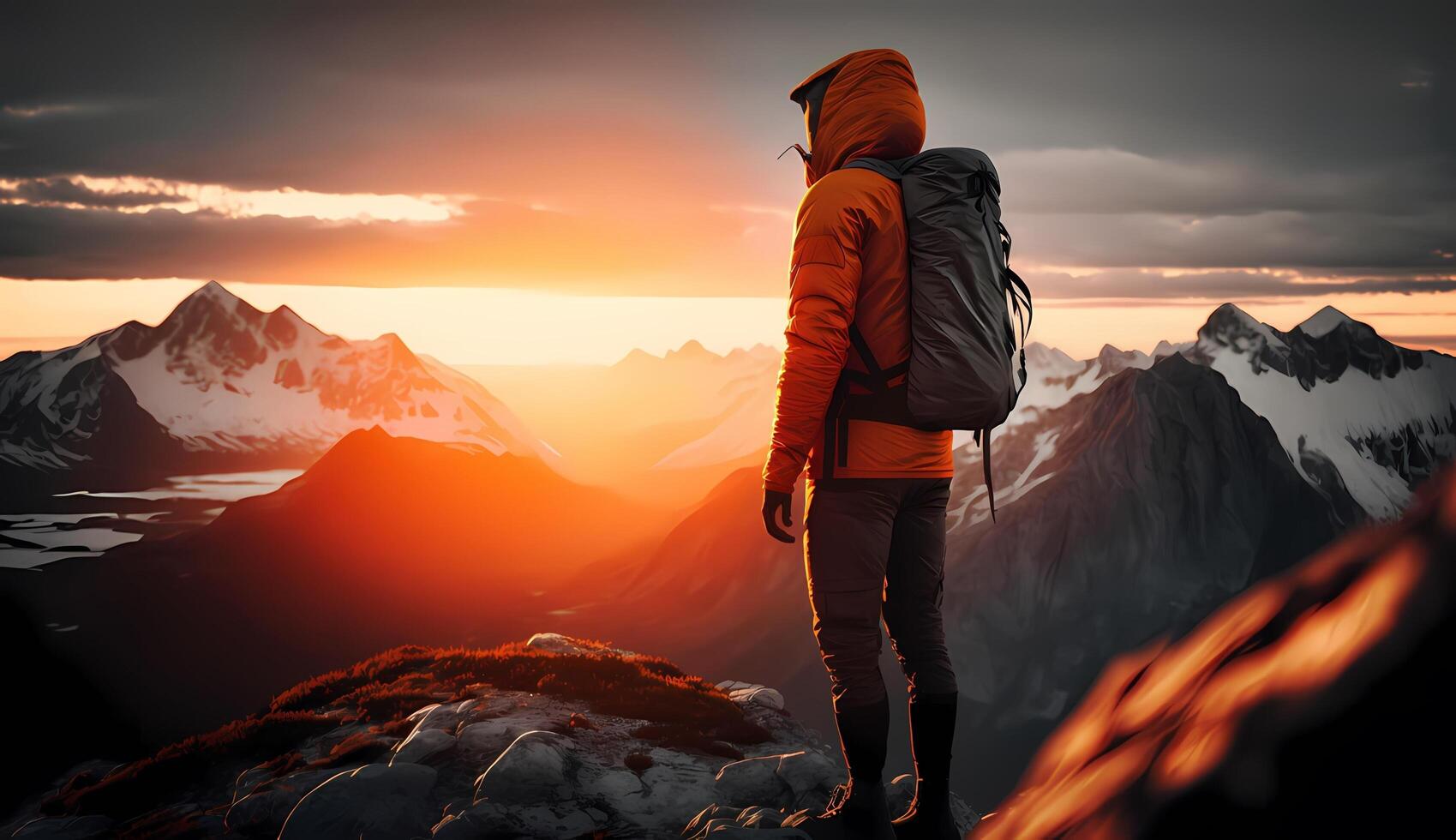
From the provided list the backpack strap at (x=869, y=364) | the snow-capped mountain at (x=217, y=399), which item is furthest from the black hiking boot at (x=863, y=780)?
the snow-capped mountain at (x=217, y=399)

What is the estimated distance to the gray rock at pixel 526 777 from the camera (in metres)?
5.78

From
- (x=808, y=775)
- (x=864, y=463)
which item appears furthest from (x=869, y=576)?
(x=808, y=775)

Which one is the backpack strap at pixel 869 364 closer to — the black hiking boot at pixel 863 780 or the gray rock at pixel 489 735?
the black hiking boot at pixel 863 780

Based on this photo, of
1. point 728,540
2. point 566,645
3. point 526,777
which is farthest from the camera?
point 728,540

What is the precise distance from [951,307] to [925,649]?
6.32ft

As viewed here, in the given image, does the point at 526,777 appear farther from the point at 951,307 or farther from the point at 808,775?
the point at 951,307

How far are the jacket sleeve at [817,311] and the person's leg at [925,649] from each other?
829 millimetres

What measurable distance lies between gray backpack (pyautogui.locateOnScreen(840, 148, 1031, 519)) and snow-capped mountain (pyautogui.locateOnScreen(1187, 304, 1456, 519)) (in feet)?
460

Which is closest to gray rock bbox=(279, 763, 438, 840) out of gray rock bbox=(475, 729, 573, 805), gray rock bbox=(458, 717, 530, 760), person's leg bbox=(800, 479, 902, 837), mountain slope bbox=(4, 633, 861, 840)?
mountain slope bbox=(4, 633, 861, 840)

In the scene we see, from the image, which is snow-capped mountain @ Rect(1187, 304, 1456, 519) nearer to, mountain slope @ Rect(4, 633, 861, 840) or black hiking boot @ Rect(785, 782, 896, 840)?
mountain slope @ Rect(4, 633, 861, 840)

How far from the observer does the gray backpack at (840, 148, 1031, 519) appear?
12.8 feet

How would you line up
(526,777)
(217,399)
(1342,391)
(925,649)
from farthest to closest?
(1342,391) → (217,399) → (526,777) → (925,649)

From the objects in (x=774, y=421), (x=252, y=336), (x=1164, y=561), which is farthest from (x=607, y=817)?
(x=252, y=336)

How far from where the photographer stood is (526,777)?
5.91 meters
